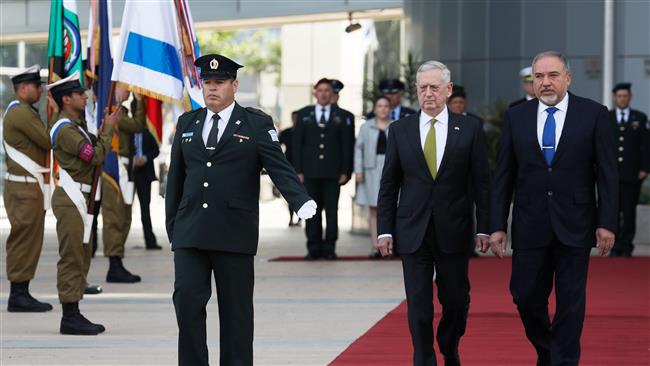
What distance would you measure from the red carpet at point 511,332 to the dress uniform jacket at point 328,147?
2951mm

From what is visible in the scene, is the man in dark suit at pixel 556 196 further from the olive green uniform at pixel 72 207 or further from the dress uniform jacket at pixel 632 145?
the dress uniform jacket at pixel 632 145

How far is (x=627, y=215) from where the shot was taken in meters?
16.6

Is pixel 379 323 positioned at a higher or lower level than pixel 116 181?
lower

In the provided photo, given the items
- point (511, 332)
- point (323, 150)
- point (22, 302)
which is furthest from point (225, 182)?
point (323, 150)

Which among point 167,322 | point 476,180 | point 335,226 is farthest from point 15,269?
point 335,226

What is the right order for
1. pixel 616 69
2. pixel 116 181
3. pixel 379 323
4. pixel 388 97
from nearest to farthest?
pixel 379 323 → pixel 116 181 → pixel 388 97 → pixel 616 69

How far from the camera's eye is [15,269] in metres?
11.3

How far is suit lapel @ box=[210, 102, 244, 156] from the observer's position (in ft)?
24.0

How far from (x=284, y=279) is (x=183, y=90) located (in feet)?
10.5

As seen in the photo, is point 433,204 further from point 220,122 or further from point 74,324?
point 74,324

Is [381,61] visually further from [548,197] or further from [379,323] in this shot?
[548,197]

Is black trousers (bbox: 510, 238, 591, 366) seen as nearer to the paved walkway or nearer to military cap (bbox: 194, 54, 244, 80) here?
the paved walkway

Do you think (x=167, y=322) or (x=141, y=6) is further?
(x=141, y=6)

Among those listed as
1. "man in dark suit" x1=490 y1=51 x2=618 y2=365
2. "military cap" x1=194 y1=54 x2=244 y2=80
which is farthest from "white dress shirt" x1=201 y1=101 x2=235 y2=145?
"man in dark suit" x1=490 y1=51 x2=618 y2=365
